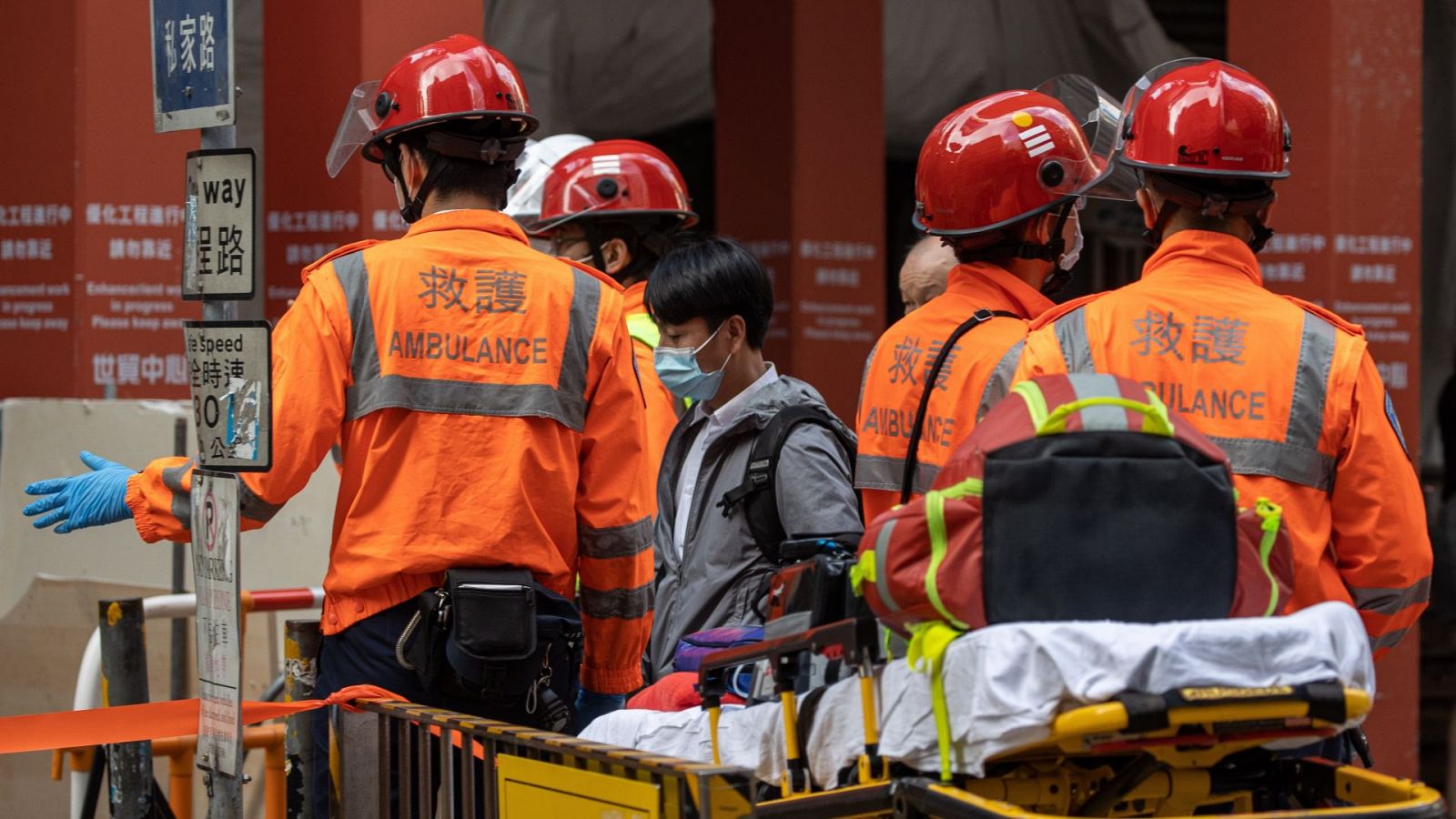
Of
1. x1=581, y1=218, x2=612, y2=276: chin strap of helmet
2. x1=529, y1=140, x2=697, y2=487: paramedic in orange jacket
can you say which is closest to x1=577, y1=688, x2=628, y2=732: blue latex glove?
x1=529, y1=140, x2=697, y2=487: paramedic in orange jacket

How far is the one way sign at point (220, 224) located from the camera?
3285 millimetres

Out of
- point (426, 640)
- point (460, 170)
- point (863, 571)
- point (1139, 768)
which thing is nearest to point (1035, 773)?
point (1139, 768)

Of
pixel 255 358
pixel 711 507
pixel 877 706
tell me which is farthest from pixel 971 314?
pixel 255 358

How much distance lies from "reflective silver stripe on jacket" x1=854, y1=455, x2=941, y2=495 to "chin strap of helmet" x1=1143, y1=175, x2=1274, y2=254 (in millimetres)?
616

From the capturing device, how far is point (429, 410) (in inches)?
144

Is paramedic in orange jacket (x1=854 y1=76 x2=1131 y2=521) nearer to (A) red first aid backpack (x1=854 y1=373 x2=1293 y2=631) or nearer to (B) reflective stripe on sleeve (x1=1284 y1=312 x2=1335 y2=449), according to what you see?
(B) reflective stripe on sleeve (x1=1284 y1=312 x2=1335 y2=449)

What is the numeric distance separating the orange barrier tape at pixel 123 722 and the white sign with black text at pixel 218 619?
0.23 meters

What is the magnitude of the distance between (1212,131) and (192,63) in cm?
184

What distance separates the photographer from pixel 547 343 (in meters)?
3.78

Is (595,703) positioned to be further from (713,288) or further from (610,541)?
(713,288)

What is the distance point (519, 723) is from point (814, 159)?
517 cm

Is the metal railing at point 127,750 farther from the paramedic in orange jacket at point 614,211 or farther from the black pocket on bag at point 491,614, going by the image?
the paramedic in orange jacket at point 614,211

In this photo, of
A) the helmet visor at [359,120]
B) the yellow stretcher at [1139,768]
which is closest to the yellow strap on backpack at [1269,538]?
the yellow stretcher at [1139,768]

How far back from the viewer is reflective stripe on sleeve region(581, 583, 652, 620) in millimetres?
4027
